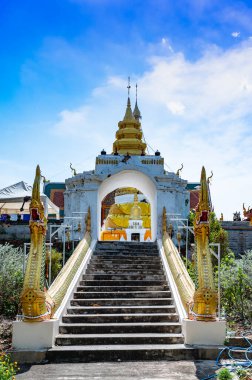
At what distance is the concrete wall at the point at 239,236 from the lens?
1997 cm

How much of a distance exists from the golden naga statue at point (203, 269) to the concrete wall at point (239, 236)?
1267 centimetres

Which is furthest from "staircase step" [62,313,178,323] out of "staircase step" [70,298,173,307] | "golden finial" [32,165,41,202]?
"golden finial" [32,165,41,202]

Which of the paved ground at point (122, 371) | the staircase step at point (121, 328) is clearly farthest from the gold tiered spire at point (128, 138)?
the paved ground at point (122, 371)

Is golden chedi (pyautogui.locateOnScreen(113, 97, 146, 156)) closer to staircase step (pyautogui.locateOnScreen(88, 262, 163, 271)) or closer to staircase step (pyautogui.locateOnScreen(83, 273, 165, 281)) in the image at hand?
staircase step (pyautogui.locateOnScreen(88, 262, 163, 271))

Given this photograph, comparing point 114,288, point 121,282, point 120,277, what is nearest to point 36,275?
point 114,288

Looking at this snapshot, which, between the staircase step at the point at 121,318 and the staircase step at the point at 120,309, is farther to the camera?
the staircase step at the point at 120,309

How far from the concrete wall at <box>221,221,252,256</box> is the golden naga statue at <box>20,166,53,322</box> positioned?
548 inches

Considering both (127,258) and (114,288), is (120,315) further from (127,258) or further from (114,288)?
(127,258)

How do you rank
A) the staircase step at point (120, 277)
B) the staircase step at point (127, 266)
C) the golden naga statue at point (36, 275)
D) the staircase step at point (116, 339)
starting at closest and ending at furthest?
the golden naga statue at point (36, 275)
the staircase step at point (116, 339)
the staircase step at point (120, 277)
the staircase step at point (127, 266)

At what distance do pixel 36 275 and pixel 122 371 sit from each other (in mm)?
2202

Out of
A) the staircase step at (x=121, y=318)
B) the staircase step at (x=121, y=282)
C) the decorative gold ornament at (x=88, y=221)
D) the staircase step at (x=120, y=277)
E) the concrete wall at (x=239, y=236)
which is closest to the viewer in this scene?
the staircase step at (x=121, y=318)

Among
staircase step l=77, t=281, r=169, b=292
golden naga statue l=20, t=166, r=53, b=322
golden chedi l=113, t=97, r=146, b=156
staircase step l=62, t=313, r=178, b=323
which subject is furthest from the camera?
golden chedi l=113, t=97, r=146, b=156

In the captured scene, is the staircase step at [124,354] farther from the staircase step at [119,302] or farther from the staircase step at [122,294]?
the staircase step at [122,294]

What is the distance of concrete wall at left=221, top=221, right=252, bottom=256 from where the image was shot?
786 inches
